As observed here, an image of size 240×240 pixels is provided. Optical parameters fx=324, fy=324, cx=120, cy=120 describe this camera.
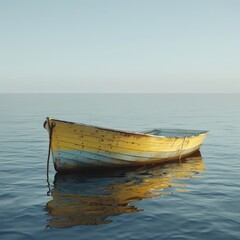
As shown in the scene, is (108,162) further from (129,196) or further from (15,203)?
(15,203)

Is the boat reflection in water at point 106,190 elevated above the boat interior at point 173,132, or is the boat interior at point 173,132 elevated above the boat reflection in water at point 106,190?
the boat interior at point 173,132

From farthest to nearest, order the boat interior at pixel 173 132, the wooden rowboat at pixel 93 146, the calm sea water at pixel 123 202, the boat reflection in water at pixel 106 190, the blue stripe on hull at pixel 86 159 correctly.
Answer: the boat interior at pixel 173 132 → the blue stripe on hull at pixel 86 159 → the wooden rowboat at pixel 93 146 → the boat reflection in water at pixel 106 190 → the calm sea water at pixel 123 202

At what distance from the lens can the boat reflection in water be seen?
32.7 feet

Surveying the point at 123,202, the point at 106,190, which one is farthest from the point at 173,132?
the point at 123,202

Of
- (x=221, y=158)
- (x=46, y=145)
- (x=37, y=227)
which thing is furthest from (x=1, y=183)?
(x=221, y=158)

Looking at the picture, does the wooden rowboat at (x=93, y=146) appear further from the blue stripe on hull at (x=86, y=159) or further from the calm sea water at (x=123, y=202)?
the calm sea water at (x=123, y=202)

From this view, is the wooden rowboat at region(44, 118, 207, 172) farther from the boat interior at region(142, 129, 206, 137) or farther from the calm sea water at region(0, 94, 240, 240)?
the boat interior at region(142, 129, 206, 137)

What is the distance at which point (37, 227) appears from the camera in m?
9.02

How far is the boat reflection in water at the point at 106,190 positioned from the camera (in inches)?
392

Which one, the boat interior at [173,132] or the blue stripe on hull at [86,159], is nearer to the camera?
the blue stripe on hull at [86,159]

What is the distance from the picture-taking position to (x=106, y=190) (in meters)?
12.8

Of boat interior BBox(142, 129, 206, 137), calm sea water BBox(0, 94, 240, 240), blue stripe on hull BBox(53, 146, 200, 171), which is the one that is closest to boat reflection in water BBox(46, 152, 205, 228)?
calm sea water BBox(0, 94, 240, 240)

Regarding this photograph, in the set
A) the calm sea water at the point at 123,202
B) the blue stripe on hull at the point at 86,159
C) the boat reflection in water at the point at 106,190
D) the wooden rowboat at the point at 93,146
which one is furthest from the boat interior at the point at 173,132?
the blue stripe on hull at the point at 86,159

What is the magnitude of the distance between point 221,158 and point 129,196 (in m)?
10.3
